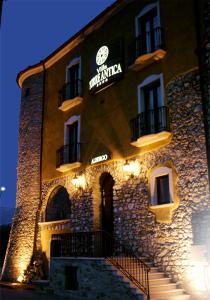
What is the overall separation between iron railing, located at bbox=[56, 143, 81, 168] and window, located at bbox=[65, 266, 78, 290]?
4623mm

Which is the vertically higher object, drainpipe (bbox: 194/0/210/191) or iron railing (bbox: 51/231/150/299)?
drainpipe (bbox: 194/0/210/191)

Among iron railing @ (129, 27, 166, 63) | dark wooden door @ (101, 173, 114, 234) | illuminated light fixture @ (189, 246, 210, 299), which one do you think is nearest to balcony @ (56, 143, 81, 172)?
dark wooden door @ (101, 173, 114, 234)

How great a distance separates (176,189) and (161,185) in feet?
2.61

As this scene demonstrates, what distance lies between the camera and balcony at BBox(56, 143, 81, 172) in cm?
1495

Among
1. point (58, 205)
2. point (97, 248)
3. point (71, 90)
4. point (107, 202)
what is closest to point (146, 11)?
point (71, 90)

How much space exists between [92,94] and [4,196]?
4816 inches

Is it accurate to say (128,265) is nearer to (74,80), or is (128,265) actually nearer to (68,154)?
(68,154)

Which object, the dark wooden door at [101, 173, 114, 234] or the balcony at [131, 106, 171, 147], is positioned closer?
the balcony at [131, 106, 171, 147]

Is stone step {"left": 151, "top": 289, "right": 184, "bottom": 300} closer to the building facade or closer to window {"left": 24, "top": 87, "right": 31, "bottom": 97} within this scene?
the building facade

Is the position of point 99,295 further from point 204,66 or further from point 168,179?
point 204,66

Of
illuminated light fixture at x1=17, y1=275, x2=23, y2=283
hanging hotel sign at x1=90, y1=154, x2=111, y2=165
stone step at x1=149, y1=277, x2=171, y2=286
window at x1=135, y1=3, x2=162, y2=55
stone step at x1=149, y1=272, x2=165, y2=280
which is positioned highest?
window at x1=135, y1=3, x2=162, y2=55

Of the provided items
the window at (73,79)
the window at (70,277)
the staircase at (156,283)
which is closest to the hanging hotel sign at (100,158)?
the window at (73,79)

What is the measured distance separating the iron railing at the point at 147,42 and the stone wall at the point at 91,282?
23.2ft

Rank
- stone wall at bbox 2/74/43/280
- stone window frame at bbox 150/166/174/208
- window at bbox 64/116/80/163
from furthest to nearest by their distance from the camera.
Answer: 1. stone wall at bbox 2/74/43/280
2. window at bbox 64/116/80/163
3. stone window frame at bbox 150/166/174/208
